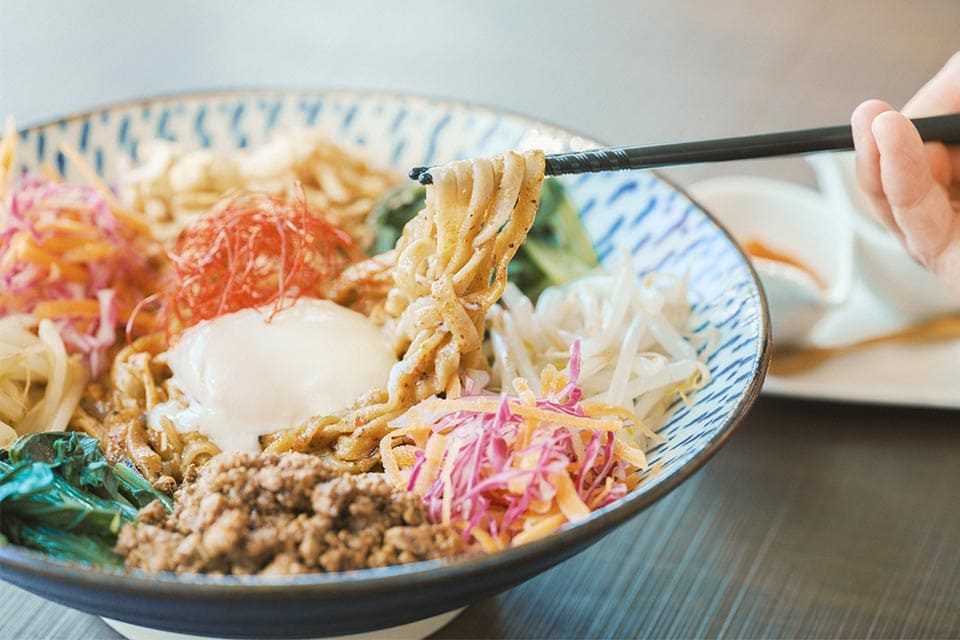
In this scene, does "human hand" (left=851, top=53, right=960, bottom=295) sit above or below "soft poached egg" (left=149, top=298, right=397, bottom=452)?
above

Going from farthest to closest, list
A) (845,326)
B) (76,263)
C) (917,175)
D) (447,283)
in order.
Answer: (845,326) < (76,263) < (917,175) < (447,283)

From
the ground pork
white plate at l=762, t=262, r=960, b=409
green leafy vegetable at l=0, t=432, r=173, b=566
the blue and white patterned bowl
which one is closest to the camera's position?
the blue and white patterned bowl

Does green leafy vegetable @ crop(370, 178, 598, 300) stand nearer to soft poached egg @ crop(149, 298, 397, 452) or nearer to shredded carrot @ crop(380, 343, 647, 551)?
soft poached egg @ crop(149, 298, 397, 452)

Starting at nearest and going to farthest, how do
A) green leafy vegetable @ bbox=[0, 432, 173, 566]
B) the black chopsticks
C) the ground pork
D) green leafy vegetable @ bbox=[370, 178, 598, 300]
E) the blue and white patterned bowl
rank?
the blue and white patterned bowl
the ground pork
green leafy vegetable @ bbox=[0, 432, 173, 566]
the black chopsticks
green leafy vegetable @ bbox=[370, 178, 598, 300]

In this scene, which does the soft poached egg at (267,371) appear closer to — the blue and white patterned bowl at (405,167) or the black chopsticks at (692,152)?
the black chopsticks at (692,152)

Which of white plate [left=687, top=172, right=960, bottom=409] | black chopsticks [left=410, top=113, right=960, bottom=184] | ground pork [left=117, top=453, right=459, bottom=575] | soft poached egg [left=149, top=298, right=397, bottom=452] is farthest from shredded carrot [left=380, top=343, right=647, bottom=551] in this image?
white plate [left=687, top=172, right=960, bottom=409]

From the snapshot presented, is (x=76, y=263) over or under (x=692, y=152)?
under

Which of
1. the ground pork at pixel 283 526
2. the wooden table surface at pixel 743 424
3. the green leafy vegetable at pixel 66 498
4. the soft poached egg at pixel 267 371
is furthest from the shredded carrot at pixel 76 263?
the ground pork at pixel 283 526

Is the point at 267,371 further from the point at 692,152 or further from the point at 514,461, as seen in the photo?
the point at 692,152

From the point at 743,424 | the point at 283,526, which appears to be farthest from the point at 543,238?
the point at 283,526
